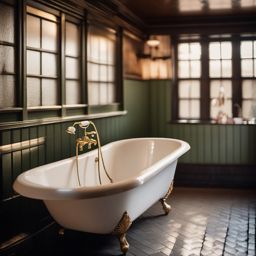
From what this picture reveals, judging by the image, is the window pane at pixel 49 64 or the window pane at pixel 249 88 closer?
the window pane at pixel 49 64

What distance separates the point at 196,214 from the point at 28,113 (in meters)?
2.03

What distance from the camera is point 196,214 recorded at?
13.4ft

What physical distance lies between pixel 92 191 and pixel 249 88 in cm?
404

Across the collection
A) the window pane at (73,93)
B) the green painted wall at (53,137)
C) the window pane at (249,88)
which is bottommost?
the green painted wall at (53,137)

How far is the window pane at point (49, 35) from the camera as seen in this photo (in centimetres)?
343

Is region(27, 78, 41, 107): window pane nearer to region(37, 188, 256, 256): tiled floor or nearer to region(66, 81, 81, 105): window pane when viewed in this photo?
region(66, 81, 81, 105): window pane

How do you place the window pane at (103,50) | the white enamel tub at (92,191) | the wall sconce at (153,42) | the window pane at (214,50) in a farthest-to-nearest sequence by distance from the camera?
1. the window pane at (214,50)
2. the wall sconce at (153,42)
3. the window pane at (103,50)
4. the white enamel tub at (92,191)

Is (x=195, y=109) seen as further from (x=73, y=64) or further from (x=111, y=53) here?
(x=73, y=64)

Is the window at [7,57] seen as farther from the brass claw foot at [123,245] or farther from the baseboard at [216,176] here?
the baseboard at [216,176]

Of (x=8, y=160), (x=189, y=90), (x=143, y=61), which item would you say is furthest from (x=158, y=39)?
(x=8, y=160)

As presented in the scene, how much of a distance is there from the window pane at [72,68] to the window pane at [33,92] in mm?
551

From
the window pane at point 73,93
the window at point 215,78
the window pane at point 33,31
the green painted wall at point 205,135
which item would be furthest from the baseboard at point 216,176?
the window pane at point 33,31

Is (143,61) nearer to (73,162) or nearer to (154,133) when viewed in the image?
(154,133)

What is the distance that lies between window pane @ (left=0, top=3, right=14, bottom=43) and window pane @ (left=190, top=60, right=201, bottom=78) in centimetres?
349
